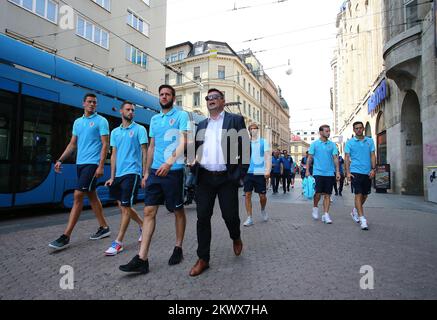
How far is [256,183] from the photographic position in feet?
19.3

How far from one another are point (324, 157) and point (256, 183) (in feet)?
5.25

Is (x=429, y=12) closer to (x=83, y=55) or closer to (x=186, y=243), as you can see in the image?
(x=186, y=243)

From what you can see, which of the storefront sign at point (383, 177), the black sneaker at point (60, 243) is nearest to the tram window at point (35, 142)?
the black sneaker at point (60, 243)

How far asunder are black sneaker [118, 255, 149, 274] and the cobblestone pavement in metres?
0.08

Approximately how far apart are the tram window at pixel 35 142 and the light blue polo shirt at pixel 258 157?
469 centimetres

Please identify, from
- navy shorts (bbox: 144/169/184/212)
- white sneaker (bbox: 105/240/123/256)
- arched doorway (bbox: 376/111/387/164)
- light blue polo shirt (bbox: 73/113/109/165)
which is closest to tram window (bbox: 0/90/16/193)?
light blue polo shirt (bbox: 73/113/109/165)

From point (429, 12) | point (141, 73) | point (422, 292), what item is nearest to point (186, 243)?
point (422, 292)

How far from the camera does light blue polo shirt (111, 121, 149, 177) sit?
3.93 metres

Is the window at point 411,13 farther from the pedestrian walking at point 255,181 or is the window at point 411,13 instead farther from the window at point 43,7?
the window at point 43,7

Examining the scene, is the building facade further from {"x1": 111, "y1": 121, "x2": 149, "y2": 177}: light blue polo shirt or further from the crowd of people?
{"x1": 111, "y1": 121, "x2": 149, "y2": 177}: light blue polo shirt

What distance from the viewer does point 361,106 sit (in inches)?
887

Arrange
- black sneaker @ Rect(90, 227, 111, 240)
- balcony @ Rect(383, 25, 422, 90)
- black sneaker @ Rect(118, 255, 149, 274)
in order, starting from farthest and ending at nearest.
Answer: balcony @ Rect(383, 25, 422, 90), black sneaker @ Rect(90, 227, 111, 240), black sneaker @ Rect(118, 255, 149, 274)

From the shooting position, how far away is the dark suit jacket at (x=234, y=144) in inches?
123

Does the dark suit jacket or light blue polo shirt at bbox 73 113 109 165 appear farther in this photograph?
light blue polo shirt at bbox 73 113 109 165
